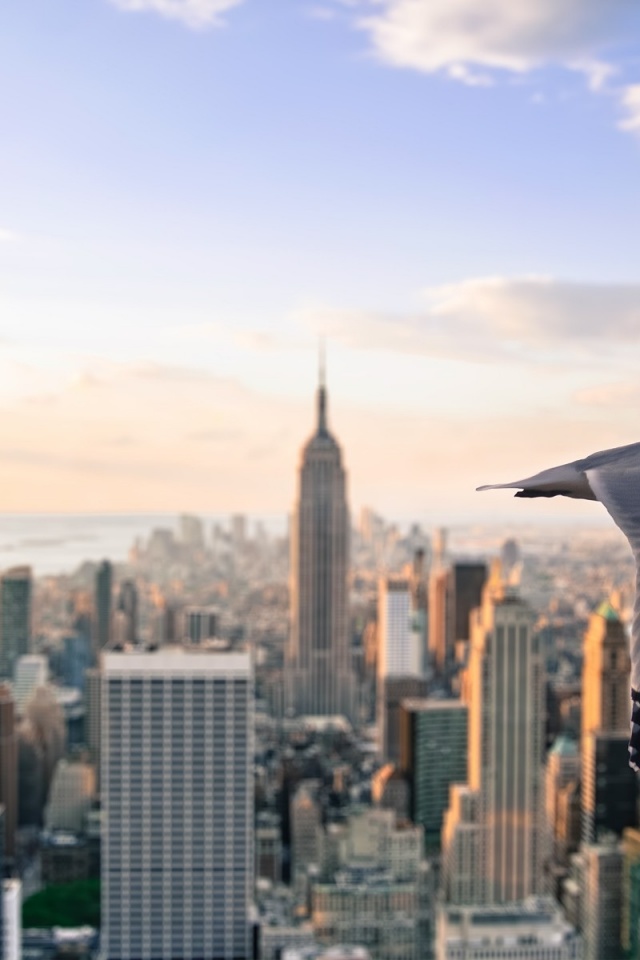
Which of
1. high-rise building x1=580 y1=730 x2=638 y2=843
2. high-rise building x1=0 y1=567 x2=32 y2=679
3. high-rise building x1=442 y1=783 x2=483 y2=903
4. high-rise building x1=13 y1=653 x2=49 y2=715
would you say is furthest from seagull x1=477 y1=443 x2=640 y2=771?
high-rise building x1=13 y1=653 x2=49 y2=715

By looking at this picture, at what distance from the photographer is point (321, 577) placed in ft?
43.1

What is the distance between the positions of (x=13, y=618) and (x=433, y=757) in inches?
116

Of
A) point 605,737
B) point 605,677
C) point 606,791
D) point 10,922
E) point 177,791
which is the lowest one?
point 10,922

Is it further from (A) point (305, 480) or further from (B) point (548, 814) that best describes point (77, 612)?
(A) point (305, 480)

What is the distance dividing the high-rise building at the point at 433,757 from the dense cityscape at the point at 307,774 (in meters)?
0.02

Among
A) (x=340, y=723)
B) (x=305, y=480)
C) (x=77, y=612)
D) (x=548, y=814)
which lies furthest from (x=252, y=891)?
(x=305, y=480)

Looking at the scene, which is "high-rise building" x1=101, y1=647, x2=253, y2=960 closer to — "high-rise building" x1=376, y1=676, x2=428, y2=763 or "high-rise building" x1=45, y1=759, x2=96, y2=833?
"high-rise building" x1=45, y1=759, x2=96, y2=833

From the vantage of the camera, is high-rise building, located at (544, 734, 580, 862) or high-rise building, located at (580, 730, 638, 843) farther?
high-rise building, located at (544, 734, 580, 862)

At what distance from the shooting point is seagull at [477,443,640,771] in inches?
15.4

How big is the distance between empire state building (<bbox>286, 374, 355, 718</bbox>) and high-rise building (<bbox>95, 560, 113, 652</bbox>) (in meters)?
2.79

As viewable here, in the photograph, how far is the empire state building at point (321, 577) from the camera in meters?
11.8

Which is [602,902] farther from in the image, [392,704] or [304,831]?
[392,704]

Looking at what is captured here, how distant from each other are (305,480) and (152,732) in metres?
6.44

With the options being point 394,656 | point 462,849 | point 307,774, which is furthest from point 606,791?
point 394,656
